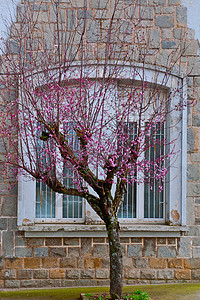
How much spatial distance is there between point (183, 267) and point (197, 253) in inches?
11.2

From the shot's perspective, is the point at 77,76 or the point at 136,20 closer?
the point at 77,76

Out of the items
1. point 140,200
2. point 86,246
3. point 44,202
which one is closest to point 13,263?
point 44,202

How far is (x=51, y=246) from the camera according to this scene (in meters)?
5.55

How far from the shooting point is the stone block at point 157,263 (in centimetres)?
566

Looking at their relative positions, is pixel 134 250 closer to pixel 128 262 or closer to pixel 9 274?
pixel 128 262

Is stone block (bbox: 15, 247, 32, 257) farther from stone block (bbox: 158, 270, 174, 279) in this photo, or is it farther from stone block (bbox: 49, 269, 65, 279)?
stone block (bbox: 158, 270, 174, 279)

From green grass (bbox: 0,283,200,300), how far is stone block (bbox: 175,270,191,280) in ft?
0.37

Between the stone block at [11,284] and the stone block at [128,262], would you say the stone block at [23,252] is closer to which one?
the stone block at [11,284]

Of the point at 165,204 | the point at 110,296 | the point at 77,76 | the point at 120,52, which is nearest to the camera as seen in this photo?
the point at 110,296

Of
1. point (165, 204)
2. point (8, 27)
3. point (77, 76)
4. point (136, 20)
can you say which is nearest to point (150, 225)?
point (165, 204)

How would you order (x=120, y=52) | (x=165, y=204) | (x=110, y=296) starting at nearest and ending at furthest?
(x=110, y=296) < (x=120, y=52) < (x=165, y=204)

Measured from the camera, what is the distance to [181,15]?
583cm

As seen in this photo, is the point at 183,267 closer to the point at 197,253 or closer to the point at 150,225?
the point at 197,253

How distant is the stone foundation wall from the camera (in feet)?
18.1
